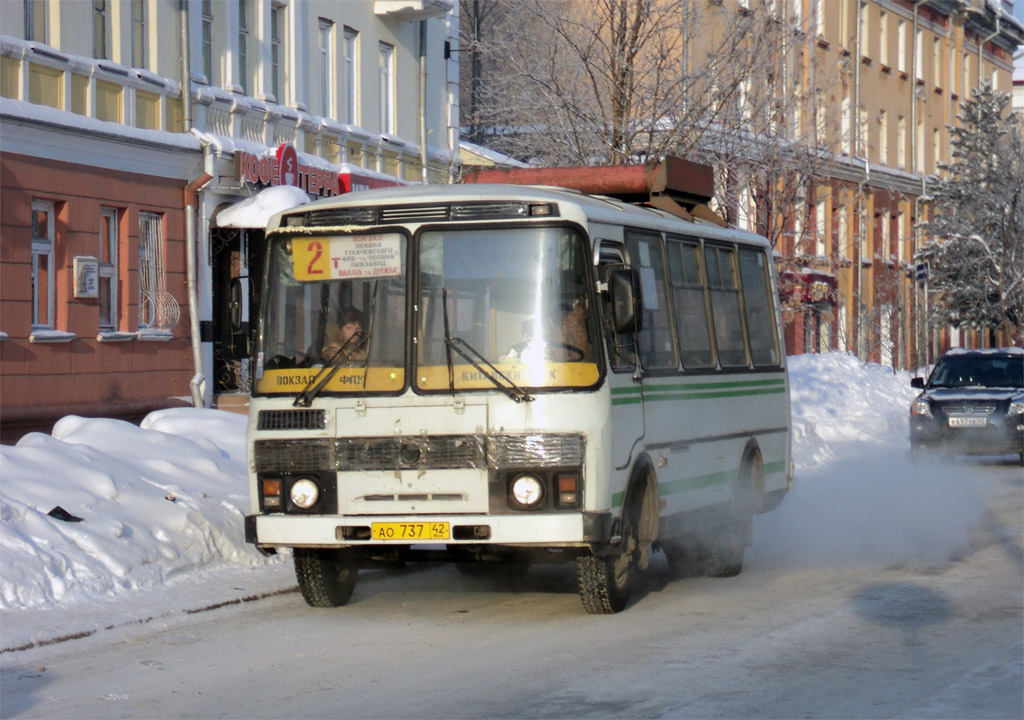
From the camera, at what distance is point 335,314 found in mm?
9883

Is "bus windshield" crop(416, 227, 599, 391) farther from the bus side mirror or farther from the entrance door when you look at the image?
the entrance door

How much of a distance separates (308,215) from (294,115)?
14.9 metres

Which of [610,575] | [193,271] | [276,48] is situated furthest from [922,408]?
[610,575]

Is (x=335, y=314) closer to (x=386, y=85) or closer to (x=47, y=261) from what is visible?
(x=47, y=261)

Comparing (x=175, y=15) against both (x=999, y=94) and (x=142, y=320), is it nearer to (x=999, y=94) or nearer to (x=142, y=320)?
(x=142, y=320)

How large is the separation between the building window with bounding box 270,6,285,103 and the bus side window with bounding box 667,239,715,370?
14.2 metres

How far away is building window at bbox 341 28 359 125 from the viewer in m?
26.9

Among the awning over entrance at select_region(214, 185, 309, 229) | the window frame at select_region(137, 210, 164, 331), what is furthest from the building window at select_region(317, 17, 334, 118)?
the window frame at select_region(137, 210, 164, 331)

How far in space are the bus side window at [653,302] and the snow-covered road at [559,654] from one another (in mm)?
1605

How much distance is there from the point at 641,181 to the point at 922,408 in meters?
13.0

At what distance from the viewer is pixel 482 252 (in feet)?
31.7

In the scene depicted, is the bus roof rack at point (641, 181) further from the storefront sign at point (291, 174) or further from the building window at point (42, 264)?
the storefront sign at point (291, 174)

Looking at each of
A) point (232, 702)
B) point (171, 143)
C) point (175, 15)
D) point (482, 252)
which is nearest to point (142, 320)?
point (171, 143)

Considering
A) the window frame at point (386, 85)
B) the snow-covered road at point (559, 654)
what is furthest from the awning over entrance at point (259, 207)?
the snow-covered road at point (559, 654)
